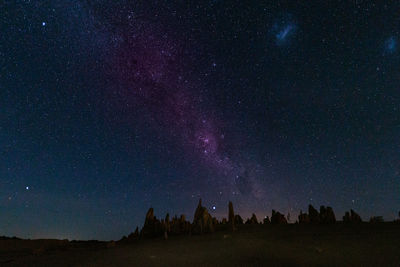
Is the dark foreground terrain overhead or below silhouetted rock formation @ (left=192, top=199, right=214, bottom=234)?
below

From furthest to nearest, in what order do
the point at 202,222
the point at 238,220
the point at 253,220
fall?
the point at 238,220, the point at 253,220, the point at 202,222

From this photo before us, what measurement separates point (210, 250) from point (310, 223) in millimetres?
13251

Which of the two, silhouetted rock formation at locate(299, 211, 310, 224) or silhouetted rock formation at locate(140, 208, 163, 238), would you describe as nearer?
silhouetted rock formation at locate(299, 211, 310, 224)

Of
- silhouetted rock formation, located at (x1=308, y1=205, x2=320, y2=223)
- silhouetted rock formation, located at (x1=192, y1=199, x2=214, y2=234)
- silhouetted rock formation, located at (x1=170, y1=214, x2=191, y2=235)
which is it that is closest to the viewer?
silhouetted rock formation, located at (x1=192, y1=199, x2=214, y2=234)

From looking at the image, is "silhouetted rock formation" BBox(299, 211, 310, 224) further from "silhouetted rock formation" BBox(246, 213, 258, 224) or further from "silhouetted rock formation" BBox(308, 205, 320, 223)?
"silhouetted rock formation" BBox(246, 213, 258, 224)

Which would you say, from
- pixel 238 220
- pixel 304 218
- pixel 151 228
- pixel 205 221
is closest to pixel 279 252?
pixel 205 221

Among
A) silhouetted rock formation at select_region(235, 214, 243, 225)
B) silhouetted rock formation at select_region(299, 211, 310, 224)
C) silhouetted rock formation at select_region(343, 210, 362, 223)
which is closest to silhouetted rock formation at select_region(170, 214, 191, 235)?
silhouetted rock formation at select_region(235, 214, 243, 225)

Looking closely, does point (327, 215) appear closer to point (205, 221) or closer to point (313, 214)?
point (313, 214)

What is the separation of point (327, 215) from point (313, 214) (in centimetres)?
168

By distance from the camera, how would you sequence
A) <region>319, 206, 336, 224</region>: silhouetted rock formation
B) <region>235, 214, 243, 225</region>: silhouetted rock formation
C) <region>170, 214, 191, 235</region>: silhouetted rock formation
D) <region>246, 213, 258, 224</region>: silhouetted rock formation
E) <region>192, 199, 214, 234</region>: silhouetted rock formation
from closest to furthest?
1. <region>319, 206, 336, 224</region>: silhouetted rock formation
2. <region>192, 199, 214, 234</region>: silhouetted rock formation
3. <region>170, 214, 191, 235</region>: silhouetted rock formation
4. <region>246, 213, 258, 224</region>: silhouetted rock formation
5. <region>235, 214, 243, 225</region>: silhouetted rock formation

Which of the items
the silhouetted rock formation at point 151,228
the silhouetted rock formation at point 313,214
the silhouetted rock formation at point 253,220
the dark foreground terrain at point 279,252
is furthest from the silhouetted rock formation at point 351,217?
the silhouetted rock formation at point 151,228

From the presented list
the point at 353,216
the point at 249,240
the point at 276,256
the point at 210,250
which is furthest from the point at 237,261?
the point at 353,216

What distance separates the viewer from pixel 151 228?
90.8 ft

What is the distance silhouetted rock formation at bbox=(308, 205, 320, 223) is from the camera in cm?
2518
